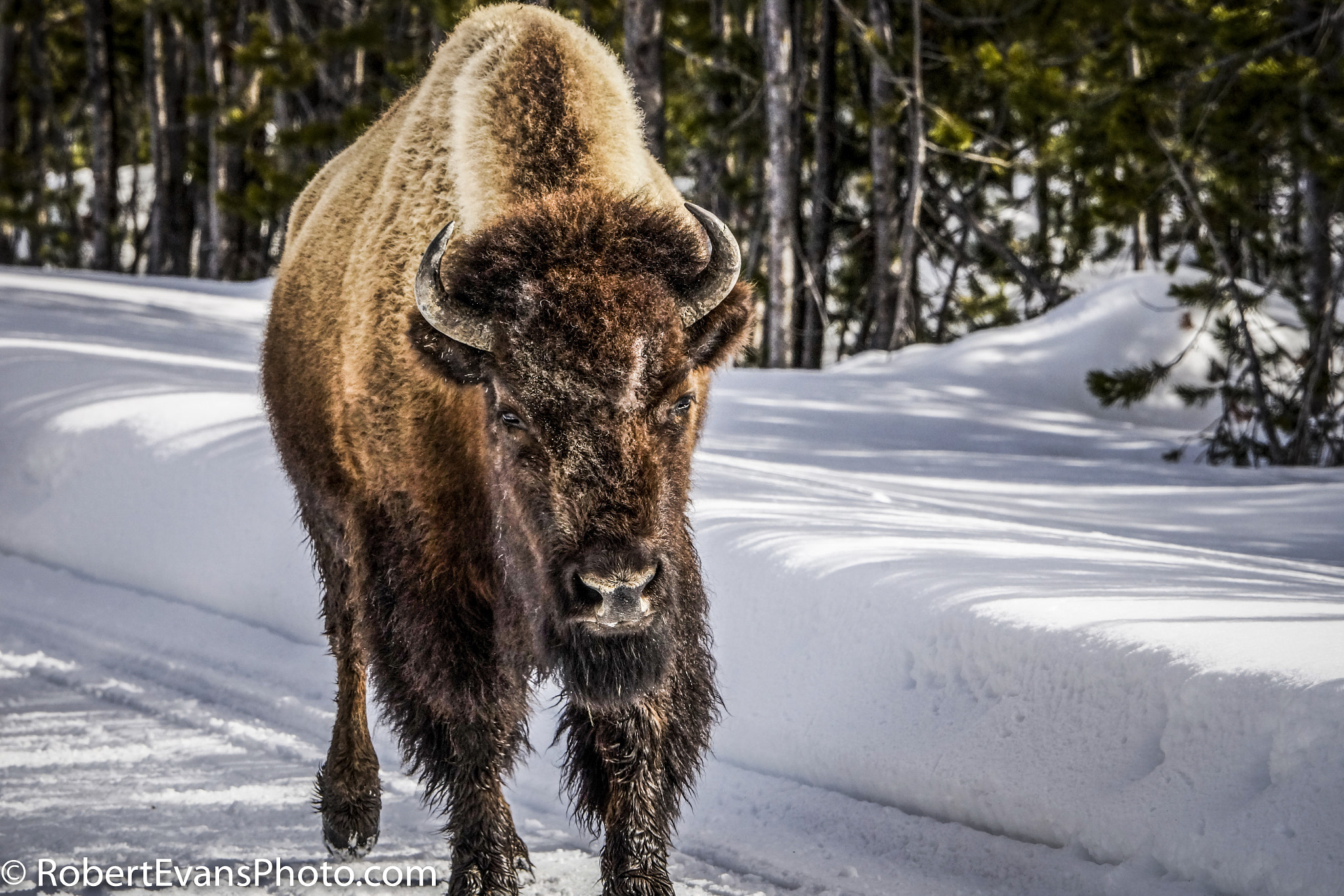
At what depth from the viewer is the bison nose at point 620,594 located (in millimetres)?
2359

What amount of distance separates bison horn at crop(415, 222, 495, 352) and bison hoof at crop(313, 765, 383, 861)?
1.67 meters

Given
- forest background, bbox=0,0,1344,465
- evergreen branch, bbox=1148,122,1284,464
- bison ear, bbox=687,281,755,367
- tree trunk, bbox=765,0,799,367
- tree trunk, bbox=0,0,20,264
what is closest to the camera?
bison ear, bbox=687,281,755,367

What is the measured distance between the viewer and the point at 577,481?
2.49m

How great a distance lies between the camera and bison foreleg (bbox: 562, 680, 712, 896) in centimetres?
300

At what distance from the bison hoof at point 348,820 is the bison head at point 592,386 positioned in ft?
3.80

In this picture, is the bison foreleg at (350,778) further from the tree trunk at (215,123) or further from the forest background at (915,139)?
the tree trunk at (215,123)

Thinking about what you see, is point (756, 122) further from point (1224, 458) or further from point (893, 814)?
point (893, 814)

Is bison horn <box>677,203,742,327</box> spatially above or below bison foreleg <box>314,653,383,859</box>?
above

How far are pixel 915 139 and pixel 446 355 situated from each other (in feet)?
36.2

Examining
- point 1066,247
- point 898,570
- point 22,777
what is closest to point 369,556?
point 22,777

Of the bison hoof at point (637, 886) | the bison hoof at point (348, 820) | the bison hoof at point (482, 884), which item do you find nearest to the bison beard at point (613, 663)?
the bison hoof at point (637, 886)

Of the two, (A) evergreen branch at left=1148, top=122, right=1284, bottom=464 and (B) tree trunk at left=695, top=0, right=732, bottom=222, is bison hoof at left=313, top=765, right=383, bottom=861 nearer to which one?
(A) evergreen branch at left=1148, top=122, right=1284, bottom=464

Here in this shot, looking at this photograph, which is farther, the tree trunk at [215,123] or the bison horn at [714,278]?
the tree trunk at [215,123]

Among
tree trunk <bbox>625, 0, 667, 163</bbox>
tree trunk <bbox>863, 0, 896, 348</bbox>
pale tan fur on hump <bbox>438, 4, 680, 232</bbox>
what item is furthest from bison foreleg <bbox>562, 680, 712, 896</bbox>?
tree trunk <bbox>863, 0, 896, 348</bbox>
